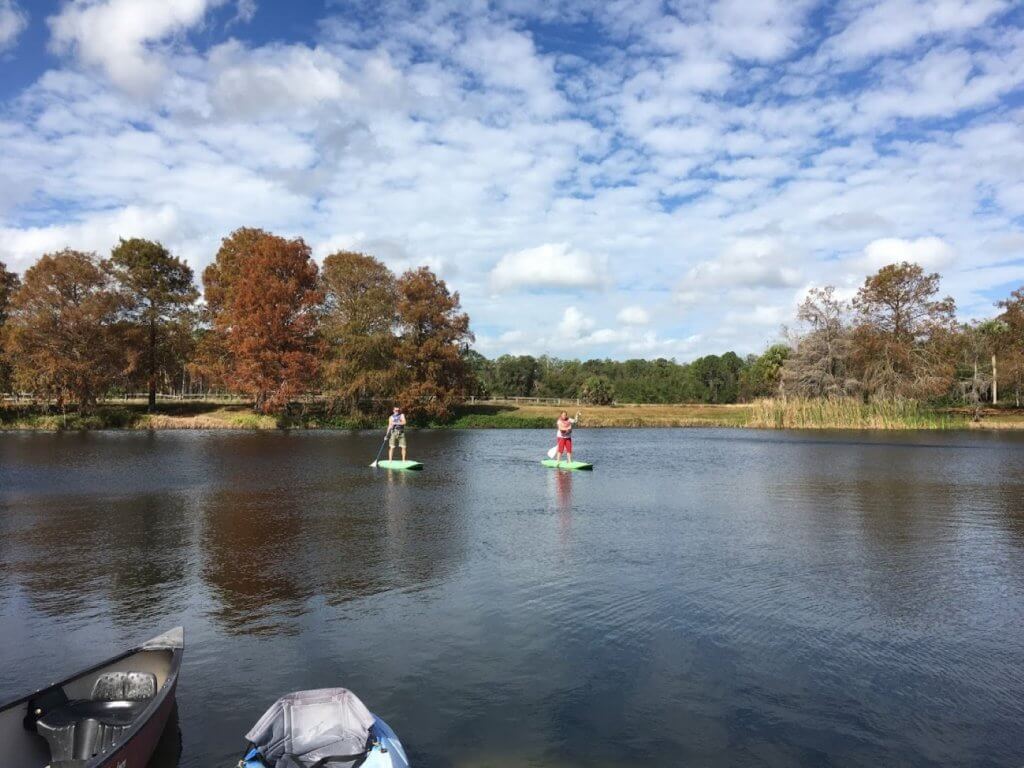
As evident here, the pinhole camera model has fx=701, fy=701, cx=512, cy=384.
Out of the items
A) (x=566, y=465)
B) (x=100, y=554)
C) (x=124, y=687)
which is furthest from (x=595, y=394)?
(x=124, y=687)

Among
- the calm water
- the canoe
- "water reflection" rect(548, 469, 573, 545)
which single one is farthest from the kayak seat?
"water reflection" rect(548, 469, 573, 545)

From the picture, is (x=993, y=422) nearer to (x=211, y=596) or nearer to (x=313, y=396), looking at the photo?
(x=313, y=396)

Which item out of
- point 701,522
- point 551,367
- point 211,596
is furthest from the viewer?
point 551,367

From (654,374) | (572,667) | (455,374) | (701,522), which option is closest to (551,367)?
(654,374)

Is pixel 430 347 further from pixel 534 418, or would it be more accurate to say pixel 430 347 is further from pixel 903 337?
pixel 903 337

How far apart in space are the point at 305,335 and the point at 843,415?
44.9 meters

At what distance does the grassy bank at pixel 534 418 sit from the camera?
54.0 m

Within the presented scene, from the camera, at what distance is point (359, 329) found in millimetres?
59156

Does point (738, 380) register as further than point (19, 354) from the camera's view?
Yes

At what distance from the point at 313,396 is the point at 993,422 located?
203 ft

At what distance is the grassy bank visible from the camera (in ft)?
177

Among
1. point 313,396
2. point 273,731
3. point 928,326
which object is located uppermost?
point 928,326

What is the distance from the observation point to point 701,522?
1683 centimetres

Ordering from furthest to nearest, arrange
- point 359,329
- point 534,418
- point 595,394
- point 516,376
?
point 516,376
point 595,394
point 534,418
point 359,329
